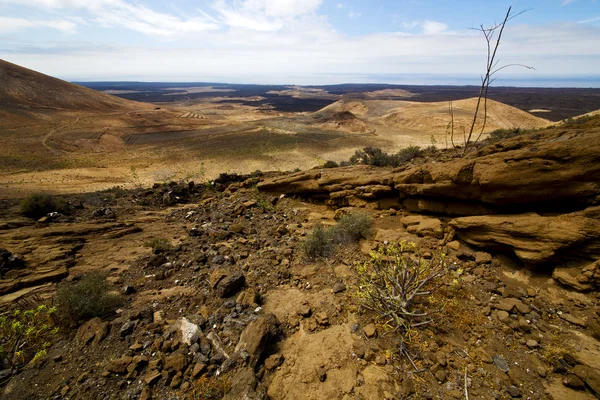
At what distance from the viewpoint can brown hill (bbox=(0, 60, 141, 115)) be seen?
138 ft

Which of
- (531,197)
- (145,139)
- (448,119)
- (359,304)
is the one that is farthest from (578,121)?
(145,139)

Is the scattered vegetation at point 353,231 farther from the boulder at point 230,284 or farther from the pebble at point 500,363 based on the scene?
the pebble at point 500,363

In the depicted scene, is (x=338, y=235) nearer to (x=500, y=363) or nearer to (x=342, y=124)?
(x=500, y=363)

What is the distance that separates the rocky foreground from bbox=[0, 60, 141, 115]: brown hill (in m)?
50.4

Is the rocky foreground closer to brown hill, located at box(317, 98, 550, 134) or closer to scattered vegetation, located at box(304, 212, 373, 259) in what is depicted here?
scattered vegetation, located at box(304, 212, 373, 259)

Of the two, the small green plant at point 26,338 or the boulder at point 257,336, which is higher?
the boulder at point 257,336

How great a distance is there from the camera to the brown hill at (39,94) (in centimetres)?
4201

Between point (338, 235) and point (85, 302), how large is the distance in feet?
17.3

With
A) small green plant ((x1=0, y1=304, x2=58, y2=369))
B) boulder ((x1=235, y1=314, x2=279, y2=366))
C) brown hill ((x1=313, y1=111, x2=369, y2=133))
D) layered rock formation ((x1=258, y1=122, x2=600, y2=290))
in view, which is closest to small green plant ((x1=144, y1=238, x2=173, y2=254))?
small green plant ((x1=0, y1=304, x2=58, y2=369))

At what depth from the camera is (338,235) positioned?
6.82m

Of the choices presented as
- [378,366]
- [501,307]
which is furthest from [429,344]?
[501,307]

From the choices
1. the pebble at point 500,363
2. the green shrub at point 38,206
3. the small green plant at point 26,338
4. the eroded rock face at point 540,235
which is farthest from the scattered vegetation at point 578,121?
the green shrub at point 38,206

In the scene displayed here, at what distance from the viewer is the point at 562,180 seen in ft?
15.5

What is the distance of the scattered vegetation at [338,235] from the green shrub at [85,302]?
4.09 meters
